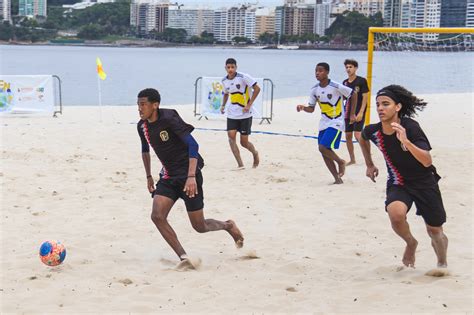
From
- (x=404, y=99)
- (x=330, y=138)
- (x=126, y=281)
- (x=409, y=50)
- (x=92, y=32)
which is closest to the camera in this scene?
(x=404, y=99)

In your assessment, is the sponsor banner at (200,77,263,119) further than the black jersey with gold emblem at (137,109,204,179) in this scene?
Yes

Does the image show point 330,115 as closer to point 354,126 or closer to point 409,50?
point 354,126

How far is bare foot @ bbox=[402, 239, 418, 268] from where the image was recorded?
6.02 meters

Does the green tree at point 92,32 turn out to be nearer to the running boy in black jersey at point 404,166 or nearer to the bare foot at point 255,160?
the bare foot at point 255,160

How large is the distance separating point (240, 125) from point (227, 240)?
4.10 m

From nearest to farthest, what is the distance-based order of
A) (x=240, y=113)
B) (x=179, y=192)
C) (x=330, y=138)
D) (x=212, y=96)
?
(x=179, y=192), (x=330, y=138), (x=240, y=113), (x=212, y=96)

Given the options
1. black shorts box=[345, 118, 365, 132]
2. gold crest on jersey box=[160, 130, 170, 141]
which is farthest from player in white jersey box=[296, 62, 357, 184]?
gold crest on jersey box=[160, 130, 170, 141]

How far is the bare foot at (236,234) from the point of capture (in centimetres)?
664

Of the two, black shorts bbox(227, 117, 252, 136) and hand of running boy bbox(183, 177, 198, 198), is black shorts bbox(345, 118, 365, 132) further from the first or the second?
hand of running boy bbox(183, 177, 198, 198)

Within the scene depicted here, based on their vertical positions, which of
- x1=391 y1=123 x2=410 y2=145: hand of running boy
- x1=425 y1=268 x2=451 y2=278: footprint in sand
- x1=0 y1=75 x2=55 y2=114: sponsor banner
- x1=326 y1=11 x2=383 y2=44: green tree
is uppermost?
x1=326 y1=11 x2=383 y2=44: green tree

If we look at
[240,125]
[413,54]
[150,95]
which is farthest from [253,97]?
[413,54]

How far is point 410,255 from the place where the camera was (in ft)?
20.0

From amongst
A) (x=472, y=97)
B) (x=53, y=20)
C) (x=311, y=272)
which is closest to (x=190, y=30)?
(x=53, y=20)

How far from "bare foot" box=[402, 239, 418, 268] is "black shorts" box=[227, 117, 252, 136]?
204 inches
